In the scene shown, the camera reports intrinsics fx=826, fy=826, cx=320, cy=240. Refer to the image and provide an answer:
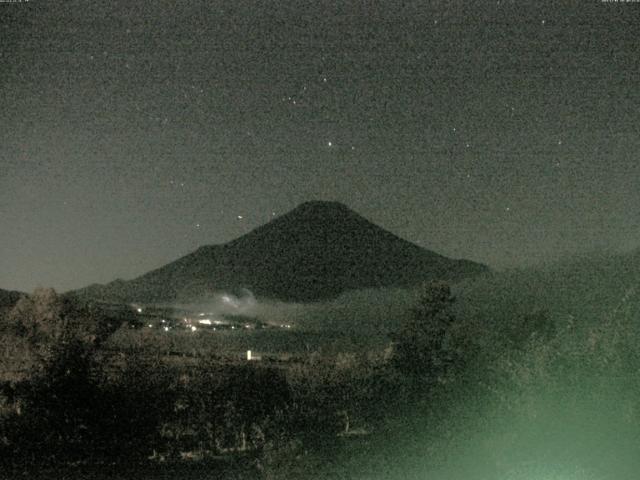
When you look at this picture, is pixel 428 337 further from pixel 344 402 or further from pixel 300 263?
pixel 300 263

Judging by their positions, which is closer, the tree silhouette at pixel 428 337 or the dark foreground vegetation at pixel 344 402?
the dark foreground vegetation at pixel 344 402

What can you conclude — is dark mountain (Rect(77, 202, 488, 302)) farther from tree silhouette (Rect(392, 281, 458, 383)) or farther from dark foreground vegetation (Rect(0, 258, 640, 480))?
dark foreground vegetation (Rect(0, 258, 640, 480))

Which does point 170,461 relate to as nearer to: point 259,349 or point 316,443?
point 316,443

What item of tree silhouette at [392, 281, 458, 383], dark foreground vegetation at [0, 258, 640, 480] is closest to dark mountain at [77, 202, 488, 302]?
tree silhouette at [392, 281, 458, 383]

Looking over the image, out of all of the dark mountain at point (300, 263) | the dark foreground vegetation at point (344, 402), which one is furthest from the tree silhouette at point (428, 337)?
the dark mountain at point (300, 263)

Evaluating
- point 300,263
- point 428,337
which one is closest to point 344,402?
point 428,337

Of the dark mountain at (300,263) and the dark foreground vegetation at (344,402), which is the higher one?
the dark mountain at (300,263)

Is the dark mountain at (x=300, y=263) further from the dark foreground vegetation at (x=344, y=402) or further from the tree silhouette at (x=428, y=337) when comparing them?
the dark foreground vegetation at (x=344, y=402)
